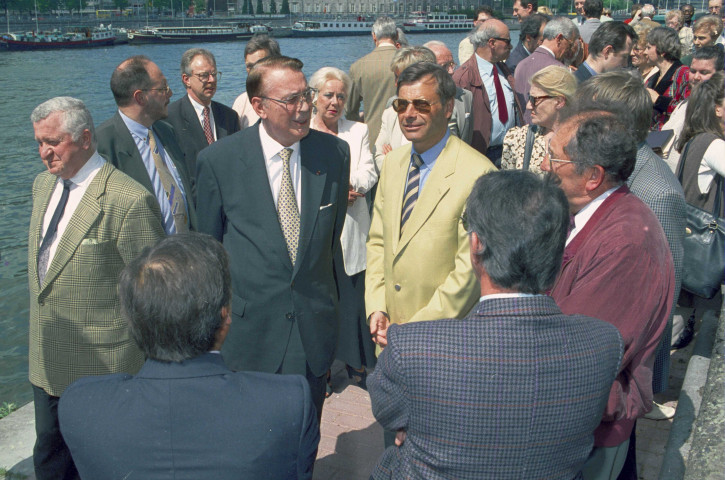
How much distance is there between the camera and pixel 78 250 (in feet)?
9.75

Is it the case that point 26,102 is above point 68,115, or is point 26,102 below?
below

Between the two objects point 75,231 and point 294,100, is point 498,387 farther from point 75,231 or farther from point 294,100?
point 75,231

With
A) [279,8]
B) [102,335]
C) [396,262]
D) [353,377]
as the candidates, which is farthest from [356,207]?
[279,8]

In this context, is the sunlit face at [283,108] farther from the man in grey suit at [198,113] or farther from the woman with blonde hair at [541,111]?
the man in grey suit at [198,113]

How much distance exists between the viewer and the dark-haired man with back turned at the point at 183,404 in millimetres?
1662

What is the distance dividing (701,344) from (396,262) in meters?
2.37

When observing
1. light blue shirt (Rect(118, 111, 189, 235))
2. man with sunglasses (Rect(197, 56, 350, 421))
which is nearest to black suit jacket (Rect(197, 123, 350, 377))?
man with sunglasses (Rect(197, 56, 350, 421))

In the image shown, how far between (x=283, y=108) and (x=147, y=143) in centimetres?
125

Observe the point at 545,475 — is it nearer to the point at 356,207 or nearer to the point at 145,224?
the point at 145,224

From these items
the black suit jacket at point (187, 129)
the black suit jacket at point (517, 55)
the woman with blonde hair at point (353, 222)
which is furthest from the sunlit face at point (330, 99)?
A: the black suit jacket at point (517, 55)

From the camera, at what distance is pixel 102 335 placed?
Result: 3053 millimetres

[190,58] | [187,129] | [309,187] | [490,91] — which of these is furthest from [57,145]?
[490,91]

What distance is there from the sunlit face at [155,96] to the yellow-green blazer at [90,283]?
1.05 meters

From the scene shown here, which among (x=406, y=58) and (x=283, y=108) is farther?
(x=406, y=58)
